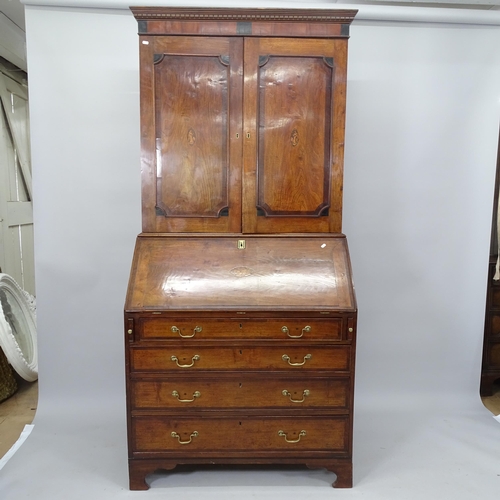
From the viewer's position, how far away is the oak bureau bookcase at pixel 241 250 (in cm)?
217

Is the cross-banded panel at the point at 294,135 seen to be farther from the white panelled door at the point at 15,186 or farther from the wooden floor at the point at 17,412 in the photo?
the white panelled door at the point at 15,186

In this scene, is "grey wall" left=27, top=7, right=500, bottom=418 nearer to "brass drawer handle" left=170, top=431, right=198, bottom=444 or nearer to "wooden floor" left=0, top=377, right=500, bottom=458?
"wooden floor" left=0, top=377, right=500, bottom=458

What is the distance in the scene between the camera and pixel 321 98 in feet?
7.48

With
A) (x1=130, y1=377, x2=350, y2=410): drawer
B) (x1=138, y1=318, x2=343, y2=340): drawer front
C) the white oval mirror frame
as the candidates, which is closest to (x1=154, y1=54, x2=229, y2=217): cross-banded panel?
(x1=138, y1=318, x2=343, y2=340): drawer front

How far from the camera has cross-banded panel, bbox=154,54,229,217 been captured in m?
2.24

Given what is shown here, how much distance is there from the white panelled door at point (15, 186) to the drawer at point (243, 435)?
261cm

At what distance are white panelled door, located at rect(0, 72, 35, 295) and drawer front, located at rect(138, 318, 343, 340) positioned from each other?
8.28ft

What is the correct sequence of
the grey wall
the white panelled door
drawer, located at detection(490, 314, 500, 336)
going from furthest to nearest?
the white panelled door < drawer, located at detection(490, 314, 500, 336) < the grey wall

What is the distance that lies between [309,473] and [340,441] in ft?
1.03

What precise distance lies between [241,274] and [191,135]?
75 centimetres

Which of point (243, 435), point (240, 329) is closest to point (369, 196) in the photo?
point (240, 329)

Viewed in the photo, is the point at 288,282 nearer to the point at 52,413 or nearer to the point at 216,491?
the point at 216,491

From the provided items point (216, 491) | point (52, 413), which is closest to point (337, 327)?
point (216, 491)

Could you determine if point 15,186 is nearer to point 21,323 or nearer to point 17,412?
point 21,323
